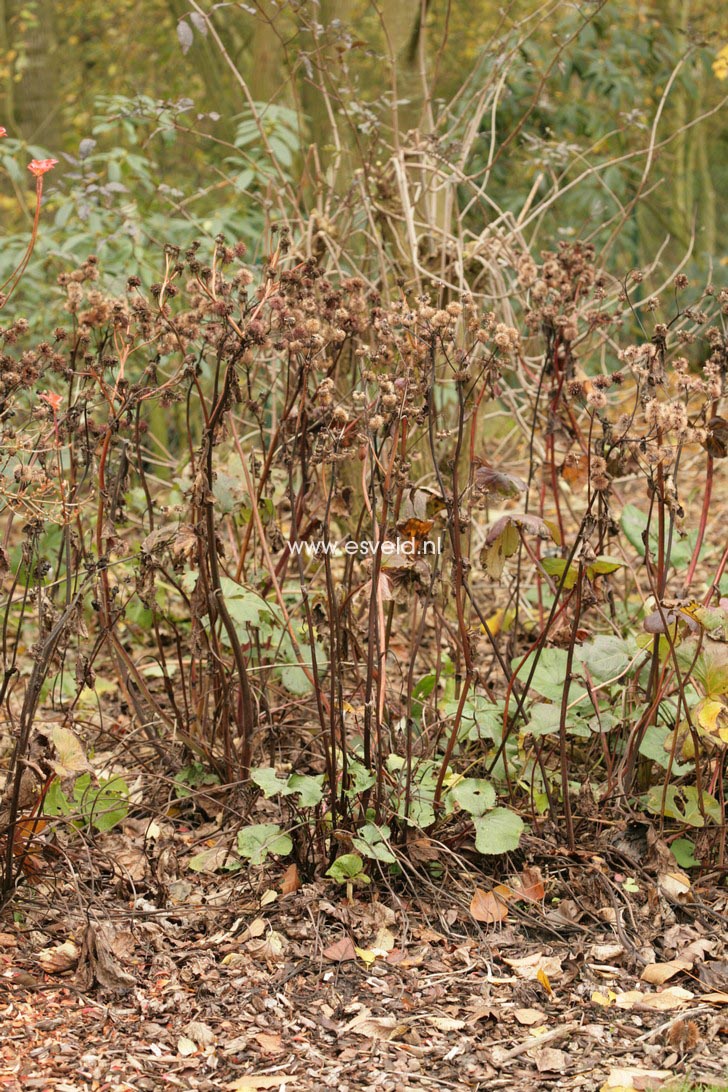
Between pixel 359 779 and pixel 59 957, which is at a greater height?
pixel 359 779

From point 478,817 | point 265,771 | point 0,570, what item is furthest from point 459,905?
point 0,570

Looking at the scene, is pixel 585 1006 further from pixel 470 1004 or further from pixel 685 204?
pixel 685 204

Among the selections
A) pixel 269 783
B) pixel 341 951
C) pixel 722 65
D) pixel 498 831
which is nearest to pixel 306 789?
pixel 269 783

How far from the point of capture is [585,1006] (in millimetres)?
2674

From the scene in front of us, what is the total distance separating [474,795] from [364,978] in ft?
1.84

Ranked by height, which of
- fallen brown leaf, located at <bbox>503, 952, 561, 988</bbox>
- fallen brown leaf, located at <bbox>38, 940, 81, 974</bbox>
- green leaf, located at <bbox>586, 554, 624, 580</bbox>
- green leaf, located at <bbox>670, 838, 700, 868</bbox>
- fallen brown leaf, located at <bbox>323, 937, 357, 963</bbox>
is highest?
green leaf, located at <bbox>586, 554, 624, 580</bbox>

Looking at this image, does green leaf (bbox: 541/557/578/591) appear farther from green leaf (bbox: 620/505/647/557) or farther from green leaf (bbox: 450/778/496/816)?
green leaf (bbox: 450/778/496/816)

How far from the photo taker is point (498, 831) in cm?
295

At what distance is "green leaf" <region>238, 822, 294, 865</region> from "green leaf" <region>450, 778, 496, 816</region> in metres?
0.47

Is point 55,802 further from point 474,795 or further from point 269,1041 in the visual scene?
point 474,795

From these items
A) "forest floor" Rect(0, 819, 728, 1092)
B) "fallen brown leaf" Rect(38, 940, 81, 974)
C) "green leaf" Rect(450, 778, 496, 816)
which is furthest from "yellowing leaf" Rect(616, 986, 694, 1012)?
"fallen brown leaf" Rect(38, 940, 81, 974)

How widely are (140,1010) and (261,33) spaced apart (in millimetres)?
7089

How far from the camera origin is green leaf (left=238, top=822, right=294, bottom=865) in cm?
→ 294

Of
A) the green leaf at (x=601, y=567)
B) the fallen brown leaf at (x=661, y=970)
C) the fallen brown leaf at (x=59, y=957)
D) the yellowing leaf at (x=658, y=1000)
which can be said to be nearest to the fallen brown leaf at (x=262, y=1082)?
the fallen brown leaf at (x=59, y=957)
